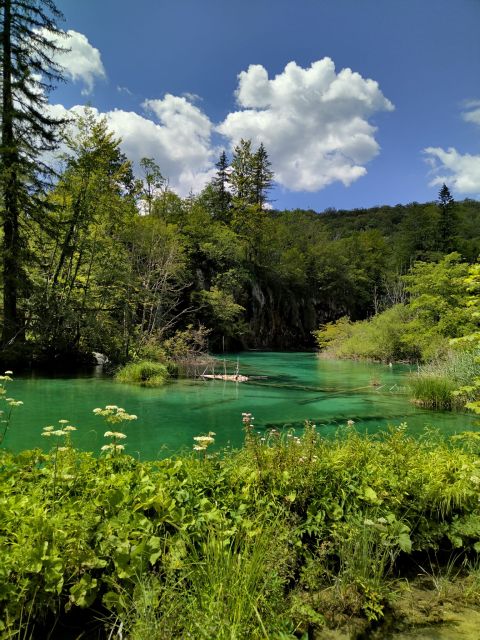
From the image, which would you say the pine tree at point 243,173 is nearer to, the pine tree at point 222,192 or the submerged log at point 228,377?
the pine tree at point 222,192

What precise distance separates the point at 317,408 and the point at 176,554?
8605 millimetres

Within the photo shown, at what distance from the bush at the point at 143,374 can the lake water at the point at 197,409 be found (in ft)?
1.63

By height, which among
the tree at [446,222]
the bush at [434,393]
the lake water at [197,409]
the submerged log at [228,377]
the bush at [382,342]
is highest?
the tree at [446,222]

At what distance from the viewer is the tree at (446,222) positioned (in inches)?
1606

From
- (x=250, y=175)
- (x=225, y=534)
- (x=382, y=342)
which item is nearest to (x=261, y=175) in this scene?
(x=250, y=175)

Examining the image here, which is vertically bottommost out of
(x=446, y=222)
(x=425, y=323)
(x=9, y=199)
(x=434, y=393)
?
(x=434, y=393)

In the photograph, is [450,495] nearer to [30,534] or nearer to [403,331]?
[30,534]

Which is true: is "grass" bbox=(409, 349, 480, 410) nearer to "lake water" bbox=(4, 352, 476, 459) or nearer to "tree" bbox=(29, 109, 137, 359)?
"lake water" bbox=(4, 352, 476, 459)

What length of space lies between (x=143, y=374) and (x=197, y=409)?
16.1 feet

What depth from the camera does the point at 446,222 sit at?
135 ft

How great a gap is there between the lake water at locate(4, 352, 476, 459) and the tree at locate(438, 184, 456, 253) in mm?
31203

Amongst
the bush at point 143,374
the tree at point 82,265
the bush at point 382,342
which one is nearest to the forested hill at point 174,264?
the tree at point 82,265

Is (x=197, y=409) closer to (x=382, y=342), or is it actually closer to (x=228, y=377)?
(x=228, y=377)

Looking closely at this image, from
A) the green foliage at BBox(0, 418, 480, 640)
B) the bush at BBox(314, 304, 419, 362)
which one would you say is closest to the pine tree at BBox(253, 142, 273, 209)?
the bush at BBox(314, 304, 419, 362)
